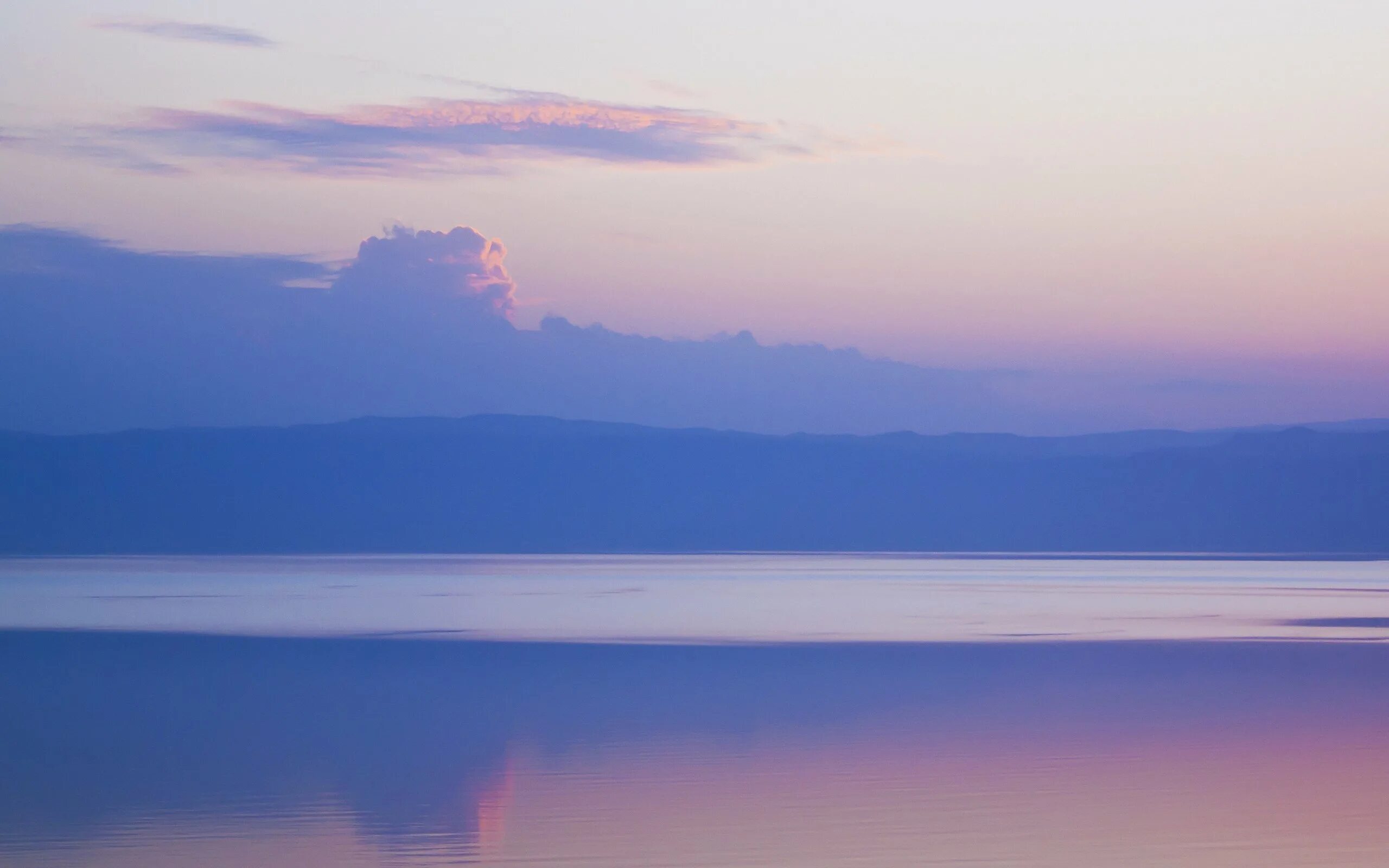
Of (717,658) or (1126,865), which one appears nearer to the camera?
(1126,865)

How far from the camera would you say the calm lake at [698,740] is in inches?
384

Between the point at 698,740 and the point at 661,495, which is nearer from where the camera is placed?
the point at 698,740

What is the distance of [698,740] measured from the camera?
1368 centimetres

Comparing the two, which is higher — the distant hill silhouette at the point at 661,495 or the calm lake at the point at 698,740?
the distant hill silhouette at the point at 661,495

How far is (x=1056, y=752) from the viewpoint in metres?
12.9

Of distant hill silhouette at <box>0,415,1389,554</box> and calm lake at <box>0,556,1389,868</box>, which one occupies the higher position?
distant hill silhouette at <box>0,415,1389,554</box>

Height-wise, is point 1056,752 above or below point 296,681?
below

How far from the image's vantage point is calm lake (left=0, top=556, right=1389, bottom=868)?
9.77m

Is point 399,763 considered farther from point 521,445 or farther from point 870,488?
point 521,445

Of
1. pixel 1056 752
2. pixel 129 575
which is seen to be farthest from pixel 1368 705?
pixel 129 575

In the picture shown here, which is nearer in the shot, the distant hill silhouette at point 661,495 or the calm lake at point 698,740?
the calm lake at point 698,740

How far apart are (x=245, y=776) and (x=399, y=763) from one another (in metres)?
1.18

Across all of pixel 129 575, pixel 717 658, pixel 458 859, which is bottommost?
pixel 458 859

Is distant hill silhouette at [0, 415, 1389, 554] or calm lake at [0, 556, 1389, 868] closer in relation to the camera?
calm lake at [0, 556, 1389, 868]
